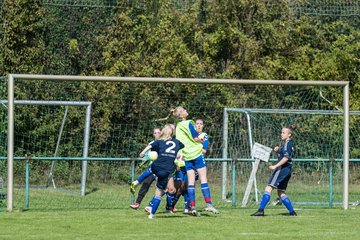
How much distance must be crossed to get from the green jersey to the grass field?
45.5 inches

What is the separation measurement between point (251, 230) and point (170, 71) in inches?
523

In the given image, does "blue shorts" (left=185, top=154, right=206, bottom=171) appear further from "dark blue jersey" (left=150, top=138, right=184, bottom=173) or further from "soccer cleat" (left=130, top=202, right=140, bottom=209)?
"soccer cleat" (left=130, top=202, right=140, bottom=209)

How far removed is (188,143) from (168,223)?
2269mm

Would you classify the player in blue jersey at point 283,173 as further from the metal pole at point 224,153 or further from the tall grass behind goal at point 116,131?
the metal pole at point 224,153

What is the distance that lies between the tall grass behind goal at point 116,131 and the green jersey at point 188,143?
2.29 m

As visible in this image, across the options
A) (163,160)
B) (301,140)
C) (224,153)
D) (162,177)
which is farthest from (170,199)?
(301,140)

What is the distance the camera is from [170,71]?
27.0 meters

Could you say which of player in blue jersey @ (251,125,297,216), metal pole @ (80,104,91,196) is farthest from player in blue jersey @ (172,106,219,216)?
metal pole @ (80,104,91,196)

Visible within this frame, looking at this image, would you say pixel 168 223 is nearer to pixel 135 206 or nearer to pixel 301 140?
pixel 135 206

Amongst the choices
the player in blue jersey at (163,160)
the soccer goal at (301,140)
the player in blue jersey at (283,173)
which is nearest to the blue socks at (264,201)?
the player in blue jersey at (283,173)

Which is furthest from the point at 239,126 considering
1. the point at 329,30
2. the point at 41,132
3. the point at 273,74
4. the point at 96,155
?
the point at 329,30

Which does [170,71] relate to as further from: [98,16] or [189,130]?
[189,130]

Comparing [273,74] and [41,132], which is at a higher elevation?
[273,74]

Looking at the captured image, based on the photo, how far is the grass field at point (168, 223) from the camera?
1355 centimetres
